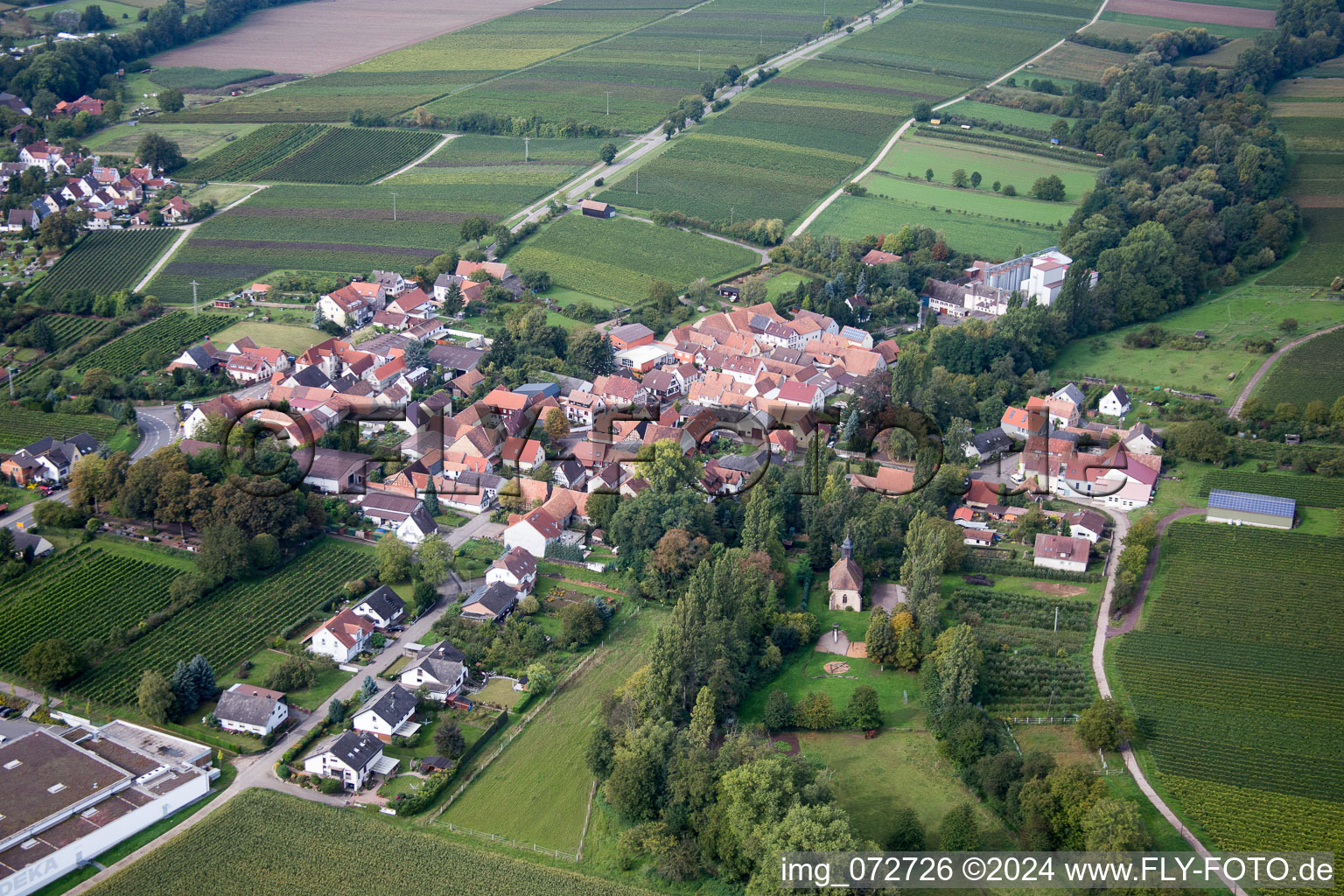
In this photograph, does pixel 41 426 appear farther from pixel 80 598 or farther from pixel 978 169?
pixel 978 169

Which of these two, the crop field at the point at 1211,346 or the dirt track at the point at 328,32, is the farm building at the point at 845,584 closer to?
the crop field at the point at 1211,346

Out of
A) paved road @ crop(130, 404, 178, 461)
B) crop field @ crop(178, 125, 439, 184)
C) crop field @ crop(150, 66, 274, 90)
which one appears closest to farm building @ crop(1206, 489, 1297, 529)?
paved road @ crop(130, 404, 178, 461)

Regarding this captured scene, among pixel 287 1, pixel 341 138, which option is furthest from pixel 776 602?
pixel 287 1

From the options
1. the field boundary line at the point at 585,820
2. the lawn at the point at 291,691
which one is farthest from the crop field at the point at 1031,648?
the lawn at the point at 291,691

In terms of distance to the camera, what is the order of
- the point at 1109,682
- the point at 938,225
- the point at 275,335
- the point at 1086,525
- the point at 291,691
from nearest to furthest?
1. the point at 1109,682
2. the point at 291,691
3. the point at 1086,525
4. the point at 275,335
5. the point at 938,225

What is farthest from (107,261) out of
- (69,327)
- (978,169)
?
(978,169)
